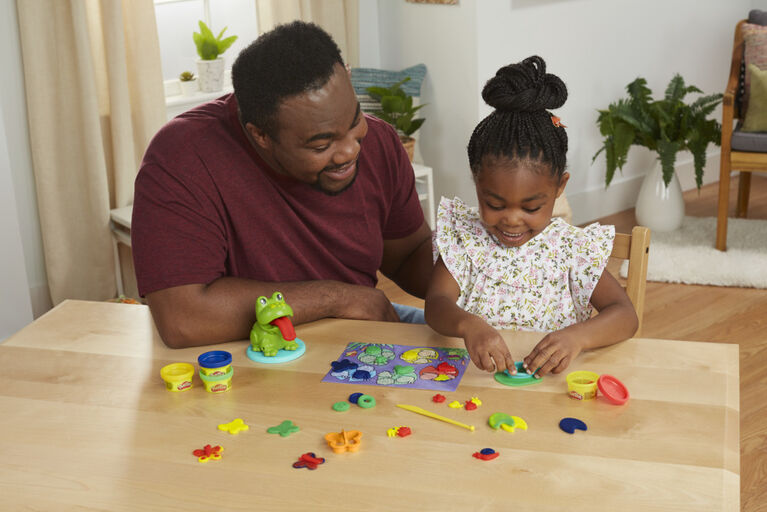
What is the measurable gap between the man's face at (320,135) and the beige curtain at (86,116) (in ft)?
5.67

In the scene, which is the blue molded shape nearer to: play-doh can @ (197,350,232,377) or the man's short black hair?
play-doh can @ (197,350,232,377)

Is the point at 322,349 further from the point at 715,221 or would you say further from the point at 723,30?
the point at 723,30

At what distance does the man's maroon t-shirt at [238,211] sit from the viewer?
1.56 meters

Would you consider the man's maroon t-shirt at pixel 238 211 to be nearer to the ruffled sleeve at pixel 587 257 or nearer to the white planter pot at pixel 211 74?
the ruffled sleeve at pixel 587 257

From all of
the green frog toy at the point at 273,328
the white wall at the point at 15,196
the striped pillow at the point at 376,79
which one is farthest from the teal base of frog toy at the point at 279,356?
the striped pillow at the point at 376,79

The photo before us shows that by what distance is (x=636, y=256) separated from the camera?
1.56 metres

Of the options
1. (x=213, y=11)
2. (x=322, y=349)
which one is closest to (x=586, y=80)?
(x=213, y=11)

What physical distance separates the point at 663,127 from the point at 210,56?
1.97 metres

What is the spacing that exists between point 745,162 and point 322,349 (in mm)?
2712

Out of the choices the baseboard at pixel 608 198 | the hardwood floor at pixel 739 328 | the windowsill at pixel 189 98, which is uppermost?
the windowsill at pixel 189 98

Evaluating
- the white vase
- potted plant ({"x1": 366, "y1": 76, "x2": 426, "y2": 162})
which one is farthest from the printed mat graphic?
the white vase

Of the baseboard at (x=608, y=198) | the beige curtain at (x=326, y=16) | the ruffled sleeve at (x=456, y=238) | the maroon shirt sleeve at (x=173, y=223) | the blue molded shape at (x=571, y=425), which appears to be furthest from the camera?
the baseboard at (x=608, y=198)

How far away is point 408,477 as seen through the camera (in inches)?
43.3

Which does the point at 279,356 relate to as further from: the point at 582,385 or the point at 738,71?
the point at 738,71
